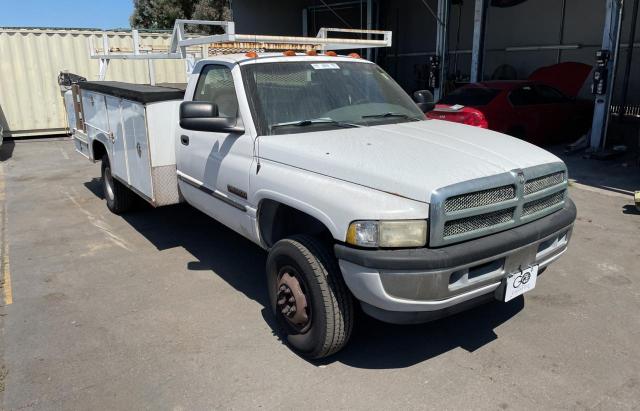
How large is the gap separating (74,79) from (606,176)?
9120 mm

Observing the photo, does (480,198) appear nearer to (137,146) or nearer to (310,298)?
(310,298)

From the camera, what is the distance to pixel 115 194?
22.2 ft

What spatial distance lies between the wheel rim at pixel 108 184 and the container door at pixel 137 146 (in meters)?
1.38

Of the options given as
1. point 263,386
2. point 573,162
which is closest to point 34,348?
point 263,386

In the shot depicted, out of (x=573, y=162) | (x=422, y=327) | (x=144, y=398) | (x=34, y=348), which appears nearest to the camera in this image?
(x=144, y=398)

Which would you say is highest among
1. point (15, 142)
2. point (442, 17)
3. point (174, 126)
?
point (442, 17)

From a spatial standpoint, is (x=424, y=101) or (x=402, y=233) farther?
(x=424, y=101)

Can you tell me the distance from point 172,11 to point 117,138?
1126 inches

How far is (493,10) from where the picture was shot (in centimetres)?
1864

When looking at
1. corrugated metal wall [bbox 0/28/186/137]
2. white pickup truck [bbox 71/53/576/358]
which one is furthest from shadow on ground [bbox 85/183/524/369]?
corrugated metal wall [bbox 0/28/186/137]

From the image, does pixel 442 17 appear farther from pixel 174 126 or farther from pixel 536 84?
pixel 174 126

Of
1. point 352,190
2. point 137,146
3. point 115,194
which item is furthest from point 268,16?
point 352,190

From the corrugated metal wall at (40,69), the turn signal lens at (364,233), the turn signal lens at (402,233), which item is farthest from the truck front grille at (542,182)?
the corrugated metal wall at (40,69)

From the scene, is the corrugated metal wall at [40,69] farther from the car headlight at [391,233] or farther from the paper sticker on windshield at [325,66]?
the car headlight at [391,233]
